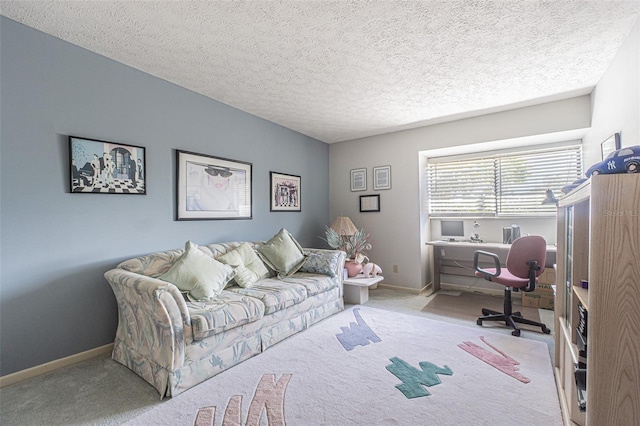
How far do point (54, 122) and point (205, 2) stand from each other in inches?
59.2

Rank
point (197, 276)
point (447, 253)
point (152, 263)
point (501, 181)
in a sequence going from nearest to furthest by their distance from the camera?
point (197, 276) → point (152, 263) → point (501, 181) → point (447, 253)

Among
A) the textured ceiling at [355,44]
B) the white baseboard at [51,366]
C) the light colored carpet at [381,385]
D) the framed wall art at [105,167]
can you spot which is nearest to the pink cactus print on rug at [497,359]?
the light colored carpet at [381,385]

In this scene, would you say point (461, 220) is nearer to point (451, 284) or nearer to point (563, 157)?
point (451, 284)

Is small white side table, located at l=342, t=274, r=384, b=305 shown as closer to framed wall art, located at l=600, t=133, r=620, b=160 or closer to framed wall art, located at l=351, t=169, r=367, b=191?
framed wall art, located at l=351, t=169, r=367, b=191

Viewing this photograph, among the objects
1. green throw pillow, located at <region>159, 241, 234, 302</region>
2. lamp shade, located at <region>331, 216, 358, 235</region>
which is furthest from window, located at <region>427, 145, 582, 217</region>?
green throw pillow, located at <region>159, 241, 234, 302</region>

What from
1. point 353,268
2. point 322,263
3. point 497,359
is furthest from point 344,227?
point 497,359

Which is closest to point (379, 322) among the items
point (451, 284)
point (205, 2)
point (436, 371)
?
point (436, 371)

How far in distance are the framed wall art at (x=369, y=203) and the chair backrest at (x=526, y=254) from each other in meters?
2.19

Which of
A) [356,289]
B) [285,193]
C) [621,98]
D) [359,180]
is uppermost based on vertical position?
[621,98]

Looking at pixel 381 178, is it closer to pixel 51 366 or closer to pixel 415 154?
pixel 415 154

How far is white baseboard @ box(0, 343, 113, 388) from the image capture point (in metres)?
2.01

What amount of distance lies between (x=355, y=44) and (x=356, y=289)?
2828 millimetres

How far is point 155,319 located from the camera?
1.94 meters

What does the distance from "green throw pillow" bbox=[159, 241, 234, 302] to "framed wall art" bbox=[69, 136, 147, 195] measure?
0.78m
